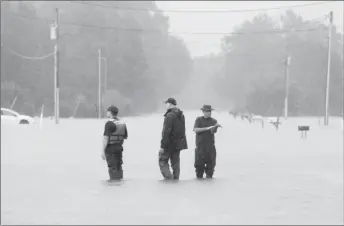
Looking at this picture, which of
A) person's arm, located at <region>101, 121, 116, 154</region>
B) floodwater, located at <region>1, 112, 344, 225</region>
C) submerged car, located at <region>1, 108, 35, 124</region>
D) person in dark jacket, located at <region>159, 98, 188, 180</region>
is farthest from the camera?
submerged car, located at <region>1, 108, 35, 124</region>

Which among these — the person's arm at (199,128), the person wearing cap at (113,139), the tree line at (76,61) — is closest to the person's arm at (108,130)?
the person wearing cap at (113,139)

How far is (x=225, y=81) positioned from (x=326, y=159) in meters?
121

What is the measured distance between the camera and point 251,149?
87.6 feet

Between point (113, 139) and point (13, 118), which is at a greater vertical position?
point (113, 139)

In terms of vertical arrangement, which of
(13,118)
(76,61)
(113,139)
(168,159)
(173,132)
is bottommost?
(13,118)

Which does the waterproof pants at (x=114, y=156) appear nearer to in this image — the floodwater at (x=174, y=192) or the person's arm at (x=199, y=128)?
the floodwater at (x=174, y=192)

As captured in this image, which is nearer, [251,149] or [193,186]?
[193,186]

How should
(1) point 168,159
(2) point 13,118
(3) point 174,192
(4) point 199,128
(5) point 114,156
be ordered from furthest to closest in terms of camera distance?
(2) point 13,118
(4) point 199,128
(1) point 168,159
(5) point 114,156
(3) point 174,192

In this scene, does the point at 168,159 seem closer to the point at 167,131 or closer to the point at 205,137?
the point at 167,131

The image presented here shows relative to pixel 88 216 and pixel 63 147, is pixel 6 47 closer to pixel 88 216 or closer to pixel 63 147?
pixel 63 147

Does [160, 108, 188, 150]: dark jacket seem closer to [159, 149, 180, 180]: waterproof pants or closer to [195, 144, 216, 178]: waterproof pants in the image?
[159, 149, 180, 180]: waterproof pants

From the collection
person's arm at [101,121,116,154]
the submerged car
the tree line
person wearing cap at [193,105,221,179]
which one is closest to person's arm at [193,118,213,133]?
person wearing cap at [193,105,221,179]

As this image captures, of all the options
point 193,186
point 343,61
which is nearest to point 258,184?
point 193,186

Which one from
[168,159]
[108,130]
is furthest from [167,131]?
[108,130]
